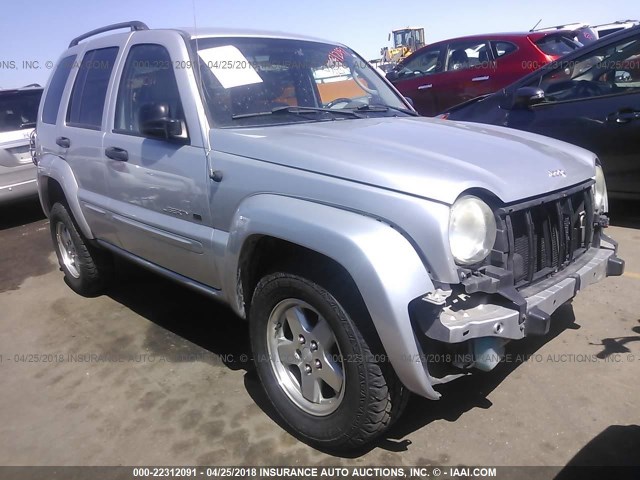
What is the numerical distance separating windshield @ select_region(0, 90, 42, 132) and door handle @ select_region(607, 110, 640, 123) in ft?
22.4

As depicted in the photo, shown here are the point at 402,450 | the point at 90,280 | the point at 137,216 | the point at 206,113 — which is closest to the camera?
the point at 402,450

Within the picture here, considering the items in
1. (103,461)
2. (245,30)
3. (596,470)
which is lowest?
(596,470)

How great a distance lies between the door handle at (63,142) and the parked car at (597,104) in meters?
3.81

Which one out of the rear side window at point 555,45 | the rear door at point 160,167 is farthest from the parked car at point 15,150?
the rear side window at point 555,45

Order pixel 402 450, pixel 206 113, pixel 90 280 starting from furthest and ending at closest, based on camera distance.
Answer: pixel 90 280
pixel 206 113
pixel 402 450

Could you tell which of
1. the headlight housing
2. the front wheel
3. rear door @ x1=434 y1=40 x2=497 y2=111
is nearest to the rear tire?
the front wheel

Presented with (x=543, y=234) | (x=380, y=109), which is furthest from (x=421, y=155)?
(x=380, y=109)

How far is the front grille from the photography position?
2.32m

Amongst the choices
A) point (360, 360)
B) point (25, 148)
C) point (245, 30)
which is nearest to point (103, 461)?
point (360, 360)

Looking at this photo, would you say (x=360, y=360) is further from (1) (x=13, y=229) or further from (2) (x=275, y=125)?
(1) (x=13, y=229)

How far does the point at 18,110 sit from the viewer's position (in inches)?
298

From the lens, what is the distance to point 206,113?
3.03 metres

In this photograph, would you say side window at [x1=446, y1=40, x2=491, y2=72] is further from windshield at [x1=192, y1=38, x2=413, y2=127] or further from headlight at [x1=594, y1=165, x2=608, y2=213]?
headlight at [x1=594, y1=165, x2=608, y2=213]

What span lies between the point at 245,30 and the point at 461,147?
1.69m
